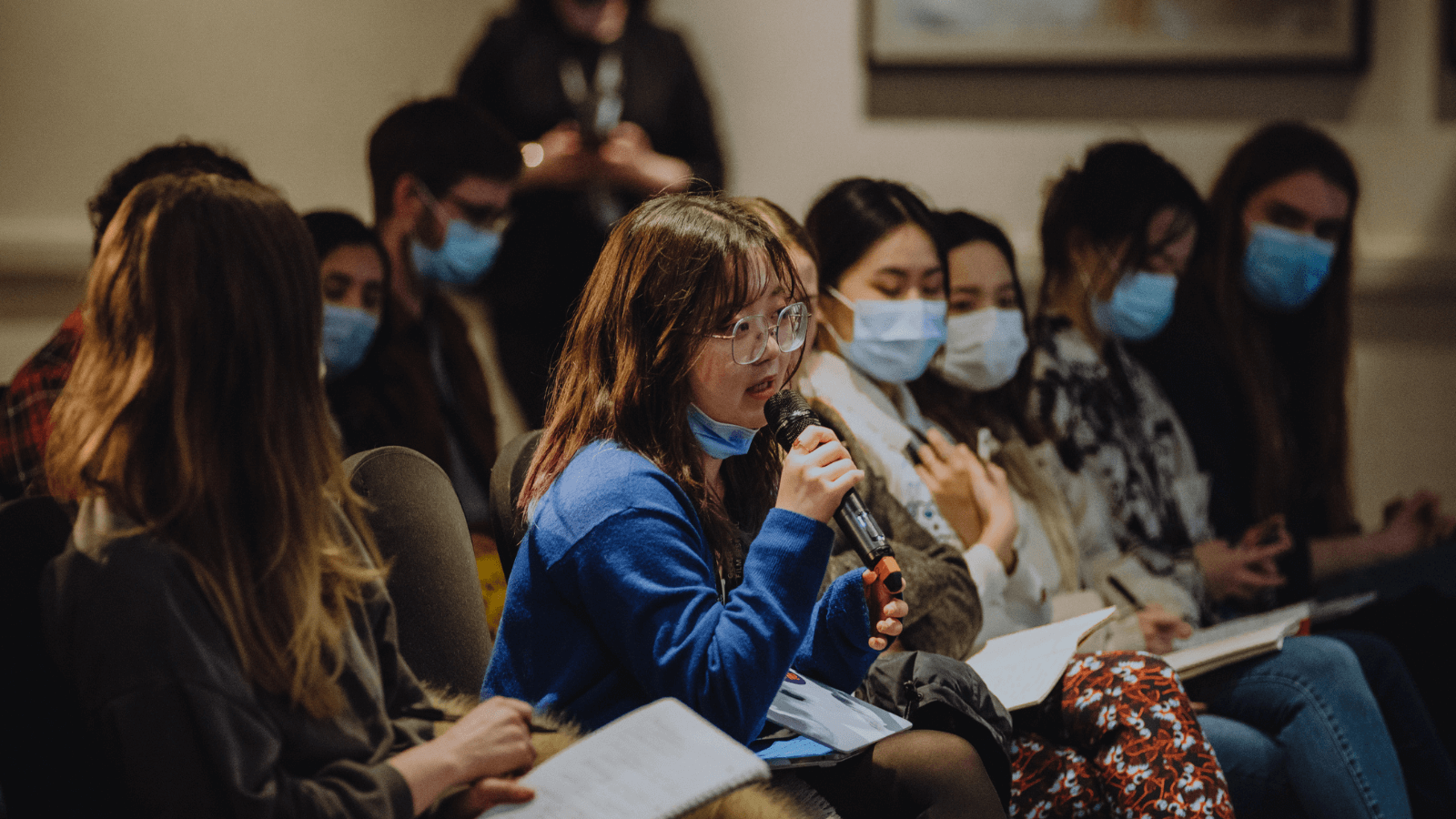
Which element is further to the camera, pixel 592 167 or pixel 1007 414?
pixel 592 167

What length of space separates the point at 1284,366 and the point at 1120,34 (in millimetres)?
1131

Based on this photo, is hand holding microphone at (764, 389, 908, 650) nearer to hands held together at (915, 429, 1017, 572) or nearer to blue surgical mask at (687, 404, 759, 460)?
blue surgical mask at (687, 404, 759, 460)

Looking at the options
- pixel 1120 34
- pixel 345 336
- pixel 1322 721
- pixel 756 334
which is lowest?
pixel 1322 721

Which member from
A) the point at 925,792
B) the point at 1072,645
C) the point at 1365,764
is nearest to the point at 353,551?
the point at 925,792

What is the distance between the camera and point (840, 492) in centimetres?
140

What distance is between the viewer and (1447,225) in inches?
157

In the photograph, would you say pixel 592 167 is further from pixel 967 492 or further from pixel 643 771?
pixel 643 771

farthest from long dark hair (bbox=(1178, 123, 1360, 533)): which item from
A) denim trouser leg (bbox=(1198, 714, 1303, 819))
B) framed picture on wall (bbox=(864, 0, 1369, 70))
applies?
denim trouser leg (bbox=(1198, 714, 1303, 819))

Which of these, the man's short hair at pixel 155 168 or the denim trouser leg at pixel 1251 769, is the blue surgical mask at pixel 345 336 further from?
the denim trouser leg at pixel 1251 769

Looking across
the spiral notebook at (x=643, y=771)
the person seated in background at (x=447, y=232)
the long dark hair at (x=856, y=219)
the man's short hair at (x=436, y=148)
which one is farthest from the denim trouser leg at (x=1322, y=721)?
the man's short hair at (x=436, y=148)

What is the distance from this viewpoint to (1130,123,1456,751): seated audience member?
3.02m

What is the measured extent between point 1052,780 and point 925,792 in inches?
19.2

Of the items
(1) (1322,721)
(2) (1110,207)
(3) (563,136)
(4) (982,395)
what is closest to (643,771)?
(1) (1322,721)

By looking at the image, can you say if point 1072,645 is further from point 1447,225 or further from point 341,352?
point 1447,225
